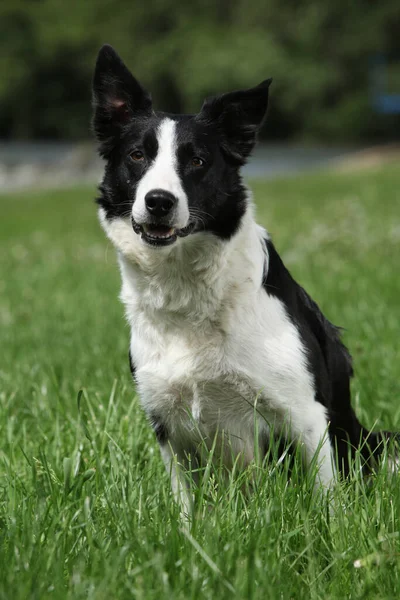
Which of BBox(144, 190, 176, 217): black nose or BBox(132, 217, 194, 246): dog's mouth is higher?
BBox(144, 190, 176, 217): black nose

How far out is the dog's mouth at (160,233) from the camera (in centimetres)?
315

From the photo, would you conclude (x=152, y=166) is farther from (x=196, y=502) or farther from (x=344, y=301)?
(x=344, y=301)

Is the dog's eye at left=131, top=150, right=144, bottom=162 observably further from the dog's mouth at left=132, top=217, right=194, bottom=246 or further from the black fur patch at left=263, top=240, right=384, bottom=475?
the black fur patch at left=263, top=240, right=384, bottom=475

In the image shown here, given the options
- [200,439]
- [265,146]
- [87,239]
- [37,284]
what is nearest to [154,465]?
[200,439]

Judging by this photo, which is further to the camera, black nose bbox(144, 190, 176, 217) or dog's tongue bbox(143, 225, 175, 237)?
dog's tongue bbox(143, 225, 175, 237)

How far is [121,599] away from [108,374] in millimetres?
2682

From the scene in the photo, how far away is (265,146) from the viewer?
48.0m

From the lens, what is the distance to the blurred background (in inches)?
1629

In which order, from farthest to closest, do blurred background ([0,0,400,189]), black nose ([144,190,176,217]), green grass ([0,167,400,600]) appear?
blurred background ([0,0,400,189]), black nose ([144,190,176,217]), green grass ([0,167,400,600])

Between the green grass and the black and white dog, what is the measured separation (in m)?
0.25

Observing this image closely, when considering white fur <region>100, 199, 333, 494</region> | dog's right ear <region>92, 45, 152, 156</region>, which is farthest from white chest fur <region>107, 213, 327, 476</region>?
dog's right ear <region>92, 45, 152, 156</region>

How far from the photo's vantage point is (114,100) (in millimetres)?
3506

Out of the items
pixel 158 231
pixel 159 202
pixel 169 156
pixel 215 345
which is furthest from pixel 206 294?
pixel 169 156

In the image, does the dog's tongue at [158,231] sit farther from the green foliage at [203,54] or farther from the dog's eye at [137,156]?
the green foliage at [203,54]
